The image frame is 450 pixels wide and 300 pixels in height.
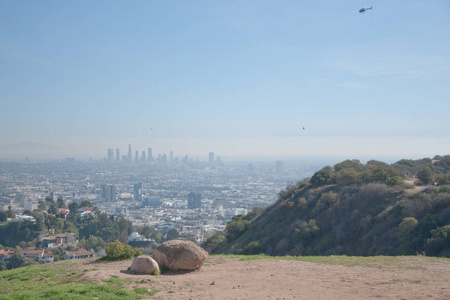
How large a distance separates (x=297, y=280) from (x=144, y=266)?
4.28 meters

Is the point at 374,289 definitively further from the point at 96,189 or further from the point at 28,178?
the point at 28,178

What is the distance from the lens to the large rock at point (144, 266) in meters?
9.36

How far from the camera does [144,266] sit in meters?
9.41

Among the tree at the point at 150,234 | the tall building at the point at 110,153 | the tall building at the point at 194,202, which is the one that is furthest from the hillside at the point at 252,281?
the tall building at the point at 110,153

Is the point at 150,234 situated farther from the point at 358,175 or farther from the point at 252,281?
the point at 252,281

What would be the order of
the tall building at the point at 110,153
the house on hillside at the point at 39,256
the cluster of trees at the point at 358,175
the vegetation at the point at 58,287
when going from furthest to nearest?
the tall building at the point at 110,153, the house on hillside at the point at 39,256, the cluster of trees at the point at 358,175, the vegetation at the point at 58,287

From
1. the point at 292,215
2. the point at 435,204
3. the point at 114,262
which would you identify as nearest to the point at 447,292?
→ the point at 114,262

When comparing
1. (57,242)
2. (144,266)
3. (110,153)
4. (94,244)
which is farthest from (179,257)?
(110,153)

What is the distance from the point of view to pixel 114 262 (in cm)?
1142

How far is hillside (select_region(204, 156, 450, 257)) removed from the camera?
52.6ft

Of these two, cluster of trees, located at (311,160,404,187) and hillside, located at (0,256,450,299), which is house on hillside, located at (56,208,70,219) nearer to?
cluster of trees, located at (311,160,404,187)

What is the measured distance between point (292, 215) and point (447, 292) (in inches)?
733

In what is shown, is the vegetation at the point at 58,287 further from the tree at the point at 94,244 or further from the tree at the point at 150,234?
the tree at the point at 150,234

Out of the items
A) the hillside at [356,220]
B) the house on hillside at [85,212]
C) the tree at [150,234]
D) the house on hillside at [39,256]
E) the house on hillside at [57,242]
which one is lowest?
the tree at [150,234]
